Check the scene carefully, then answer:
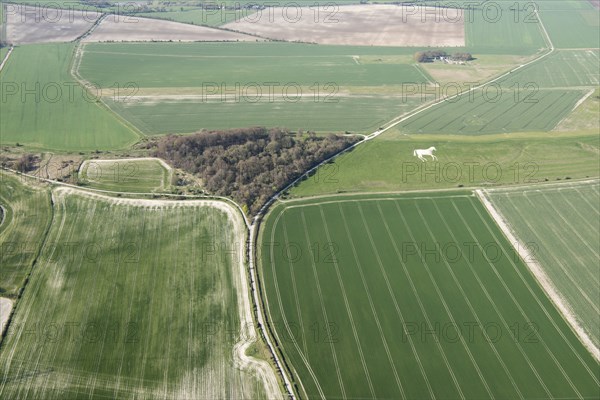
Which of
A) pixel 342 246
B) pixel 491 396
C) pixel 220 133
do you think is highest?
pixel 220 133

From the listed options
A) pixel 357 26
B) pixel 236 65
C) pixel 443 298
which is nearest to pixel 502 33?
pixel 357 26

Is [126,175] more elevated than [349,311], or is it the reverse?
[126,175]

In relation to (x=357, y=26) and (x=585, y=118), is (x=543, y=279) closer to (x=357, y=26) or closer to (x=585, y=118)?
(x=585, y=118)

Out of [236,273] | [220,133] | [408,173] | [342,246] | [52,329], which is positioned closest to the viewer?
[52,329]

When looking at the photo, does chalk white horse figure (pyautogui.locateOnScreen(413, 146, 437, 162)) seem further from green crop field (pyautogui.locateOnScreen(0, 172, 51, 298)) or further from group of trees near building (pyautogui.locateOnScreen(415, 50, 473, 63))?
green crop field (pyautogui.locateOnScreen(0, 172, 51, 298))

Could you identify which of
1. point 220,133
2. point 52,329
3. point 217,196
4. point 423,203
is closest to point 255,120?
point 220,133

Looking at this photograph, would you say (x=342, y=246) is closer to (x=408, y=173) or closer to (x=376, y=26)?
(x=408, y=173)

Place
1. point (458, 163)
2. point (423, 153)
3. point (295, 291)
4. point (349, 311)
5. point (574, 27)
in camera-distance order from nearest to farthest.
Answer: point (349, 311) → point (295, 291) → point (458, 163) → point (423, 153) → point (574, 27)

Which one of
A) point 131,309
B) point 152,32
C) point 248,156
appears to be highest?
point 152,32
